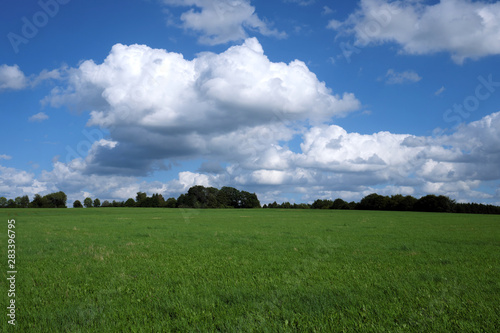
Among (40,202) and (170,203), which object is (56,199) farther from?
(170,203)

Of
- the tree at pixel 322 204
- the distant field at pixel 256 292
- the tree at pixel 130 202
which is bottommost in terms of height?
the tree at pixel 322 204

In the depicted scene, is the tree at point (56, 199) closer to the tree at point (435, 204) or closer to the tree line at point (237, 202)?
the tree line at point (237, 202)

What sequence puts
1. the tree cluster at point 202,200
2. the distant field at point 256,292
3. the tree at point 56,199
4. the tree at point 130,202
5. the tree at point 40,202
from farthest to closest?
Answer: the tree at point 130,202, the tree cluster at point 202,200, the tree at point 56,199, the tree at point 40,202, the distant field at point 256,292

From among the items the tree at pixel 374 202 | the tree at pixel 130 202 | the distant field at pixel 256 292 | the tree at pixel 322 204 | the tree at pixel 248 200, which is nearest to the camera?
the distant field at pixel 256 292

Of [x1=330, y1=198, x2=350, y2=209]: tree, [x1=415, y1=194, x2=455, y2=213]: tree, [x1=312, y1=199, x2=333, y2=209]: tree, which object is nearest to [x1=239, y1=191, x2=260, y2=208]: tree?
[x1=312, y1=199, x2=333, y2=209]: tree

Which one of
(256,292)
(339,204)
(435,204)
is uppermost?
(256,292)

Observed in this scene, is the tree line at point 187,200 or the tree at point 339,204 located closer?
the tree line at point 187,200

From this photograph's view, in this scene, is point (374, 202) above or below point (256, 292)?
below

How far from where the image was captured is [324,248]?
15.0 meters

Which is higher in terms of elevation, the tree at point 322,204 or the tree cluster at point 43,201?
the tree cluster at point 43,201

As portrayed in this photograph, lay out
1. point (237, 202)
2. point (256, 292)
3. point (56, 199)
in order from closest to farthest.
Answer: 1. point (256, 292)
2. point (56, 199)
3. point (237, 202)

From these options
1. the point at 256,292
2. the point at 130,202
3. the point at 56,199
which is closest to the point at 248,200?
the point at 130,202

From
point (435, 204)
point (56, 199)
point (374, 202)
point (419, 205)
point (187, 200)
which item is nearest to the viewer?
point (435, 204)

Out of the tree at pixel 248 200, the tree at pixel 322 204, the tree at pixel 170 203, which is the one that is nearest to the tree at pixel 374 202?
the tree at pixel 322 204
